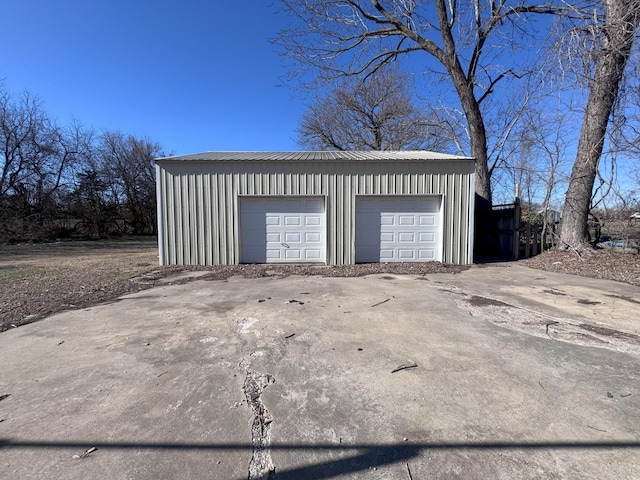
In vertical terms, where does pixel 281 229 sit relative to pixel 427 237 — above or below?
above

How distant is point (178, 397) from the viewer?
248 cm

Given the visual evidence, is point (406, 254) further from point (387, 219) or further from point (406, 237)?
point (387, 219)

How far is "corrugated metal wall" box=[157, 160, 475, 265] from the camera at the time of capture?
9258 millimetres

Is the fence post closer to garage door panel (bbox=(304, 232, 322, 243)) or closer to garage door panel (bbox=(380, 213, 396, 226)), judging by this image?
garage door panel (bbox=(380, 213, 396, 226))

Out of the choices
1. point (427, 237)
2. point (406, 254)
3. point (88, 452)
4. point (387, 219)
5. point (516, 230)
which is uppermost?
point (387, 219)

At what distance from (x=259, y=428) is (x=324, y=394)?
599 millimetres

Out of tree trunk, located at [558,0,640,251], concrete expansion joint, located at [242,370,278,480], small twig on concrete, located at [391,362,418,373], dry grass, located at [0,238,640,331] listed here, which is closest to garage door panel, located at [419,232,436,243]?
dry grass, located at [0,238,640,331]

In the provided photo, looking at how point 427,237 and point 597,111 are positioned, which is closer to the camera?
point 597,111

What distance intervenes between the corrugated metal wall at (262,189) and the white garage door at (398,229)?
0.96 ft

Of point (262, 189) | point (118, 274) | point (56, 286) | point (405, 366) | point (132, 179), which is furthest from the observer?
point (132, 179)

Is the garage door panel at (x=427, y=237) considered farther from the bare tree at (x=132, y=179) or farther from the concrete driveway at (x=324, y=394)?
the bare tree at (x=132, y=179)

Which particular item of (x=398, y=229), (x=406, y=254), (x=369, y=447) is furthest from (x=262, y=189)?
(x=369, y=447)

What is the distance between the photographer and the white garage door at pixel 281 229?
947 cm

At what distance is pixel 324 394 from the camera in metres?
2.51
